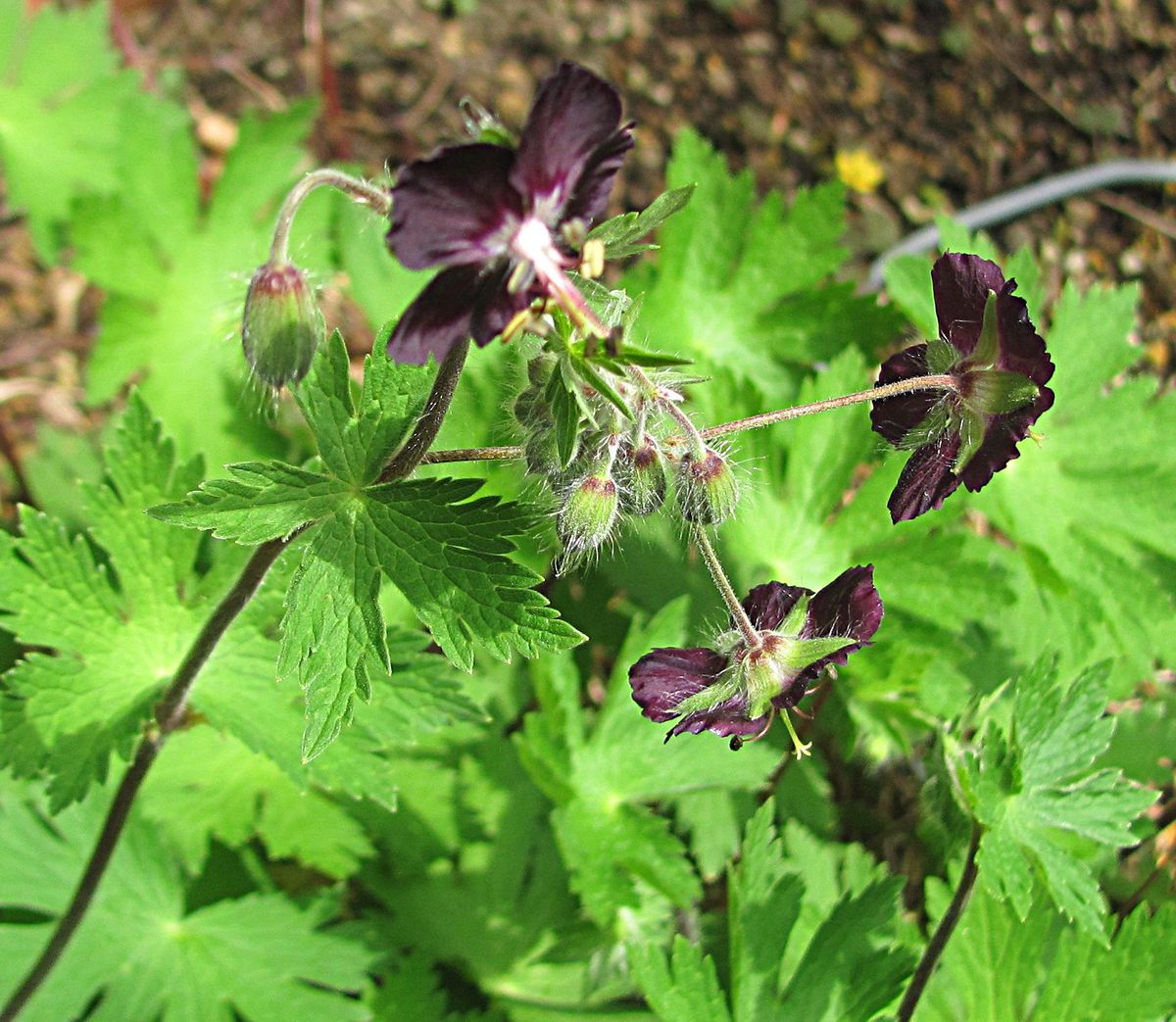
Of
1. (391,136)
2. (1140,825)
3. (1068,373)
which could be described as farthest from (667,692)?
(391,136)

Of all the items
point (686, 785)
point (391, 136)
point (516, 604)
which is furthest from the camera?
point (391, 136)

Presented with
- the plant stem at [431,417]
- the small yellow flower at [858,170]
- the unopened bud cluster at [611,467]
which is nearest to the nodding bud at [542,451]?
the unopened bud cluster at [611,467]

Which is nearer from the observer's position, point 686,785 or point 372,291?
point 686,785

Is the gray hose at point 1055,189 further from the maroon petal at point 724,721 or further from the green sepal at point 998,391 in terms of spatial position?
the maroon petal at point 724,721

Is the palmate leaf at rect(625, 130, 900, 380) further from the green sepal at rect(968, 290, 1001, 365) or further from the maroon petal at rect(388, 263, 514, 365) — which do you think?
the maroon petal at rect(388, 263, 514, 365)

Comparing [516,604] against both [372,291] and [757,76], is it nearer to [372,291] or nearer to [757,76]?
[372,291]

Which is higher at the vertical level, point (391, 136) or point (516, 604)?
point (391, 136)

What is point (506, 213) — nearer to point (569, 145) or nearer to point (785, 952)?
point (569, 145)

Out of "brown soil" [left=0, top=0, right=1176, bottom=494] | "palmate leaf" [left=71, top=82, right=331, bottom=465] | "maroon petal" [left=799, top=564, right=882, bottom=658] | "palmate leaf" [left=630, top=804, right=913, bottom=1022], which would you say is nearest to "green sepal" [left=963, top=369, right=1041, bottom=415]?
"maroon petal" [left=799, top=564, right=882, bottom=658]
